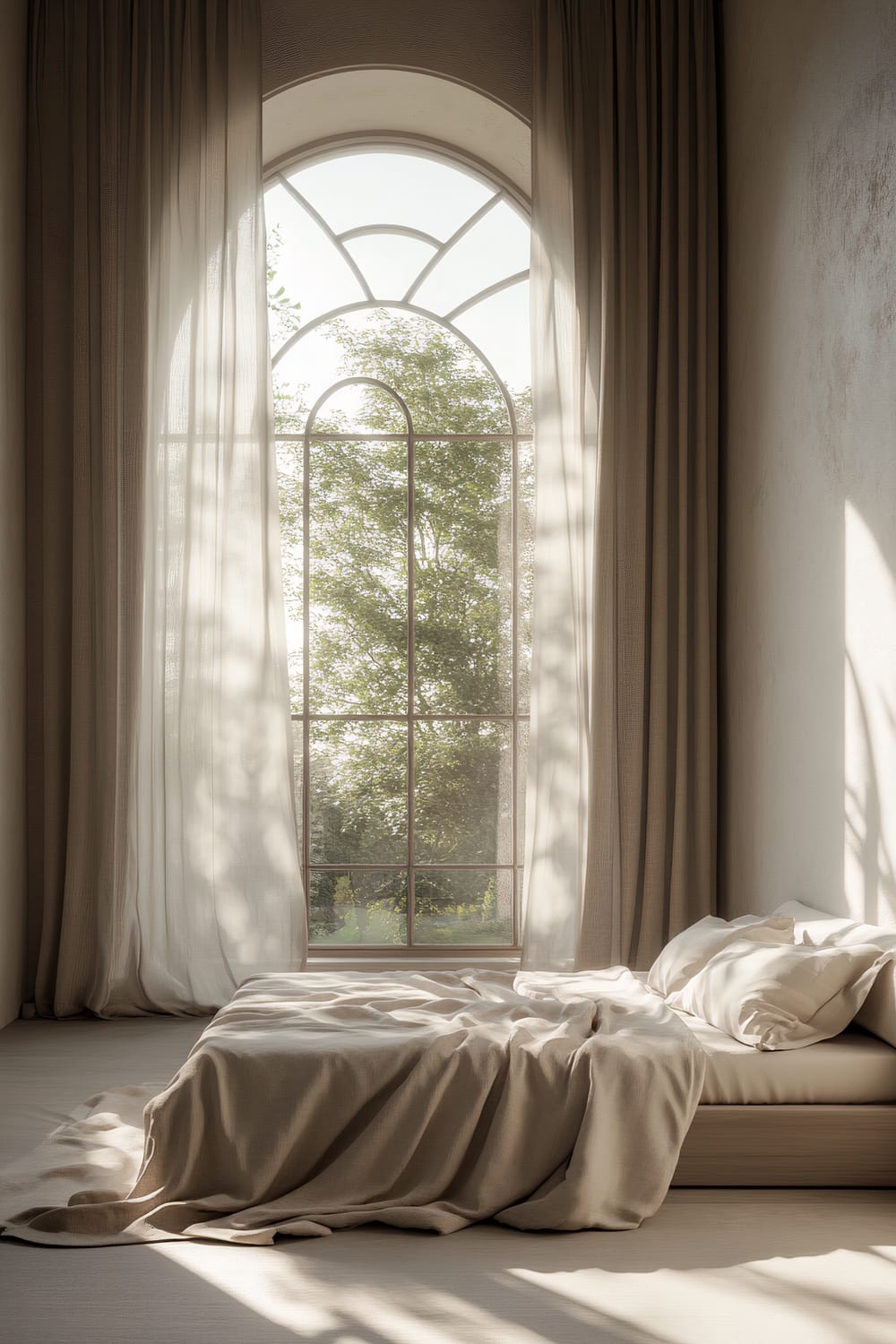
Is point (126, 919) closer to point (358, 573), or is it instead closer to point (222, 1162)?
point (358, 573)

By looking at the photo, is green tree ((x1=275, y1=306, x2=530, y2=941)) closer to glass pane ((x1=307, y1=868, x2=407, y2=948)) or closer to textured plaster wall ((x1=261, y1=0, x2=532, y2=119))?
glass pane ((x1=307, y1=868, x2=407, y2=948))

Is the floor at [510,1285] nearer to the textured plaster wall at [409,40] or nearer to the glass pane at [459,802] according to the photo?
the glass pane at [459,802]

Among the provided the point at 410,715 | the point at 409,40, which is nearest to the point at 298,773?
the point at 410,715

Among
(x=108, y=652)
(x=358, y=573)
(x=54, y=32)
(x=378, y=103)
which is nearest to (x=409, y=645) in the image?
(x=358, y=573)

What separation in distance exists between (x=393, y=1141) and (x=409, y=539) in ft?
11.3

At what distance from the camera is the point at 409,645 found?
5.77 m

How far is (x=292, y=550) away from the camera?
5.84 meters

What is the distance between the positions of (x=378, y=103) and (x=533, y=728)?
3.06m

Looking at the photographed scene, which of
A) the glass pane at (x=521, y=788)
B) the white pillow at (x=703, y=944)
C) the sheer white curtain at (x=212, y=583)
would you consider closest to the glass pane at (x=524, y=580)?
the glass pane at (x=521, y=788)

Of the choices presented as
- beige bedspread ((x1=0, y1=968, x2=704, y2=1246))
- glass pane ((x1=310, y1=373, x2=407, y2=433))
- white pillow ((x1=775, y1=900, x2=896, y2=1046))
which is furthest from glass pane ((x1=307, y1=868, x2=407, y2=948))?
beige bedspread ((x1=0, y1=968, x2=704, y2=1246))

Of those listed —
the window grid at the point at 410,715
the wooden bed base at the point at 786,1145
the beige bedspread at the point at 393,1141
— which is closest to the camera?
the beige bedspread at the point at 393,1141

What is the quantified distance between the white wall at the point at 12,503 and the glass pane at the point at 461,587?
186cm

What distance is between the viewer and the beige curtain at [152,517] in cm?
510

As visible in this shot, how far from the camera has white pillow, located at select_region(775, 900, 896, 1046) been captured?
10.2 ft
